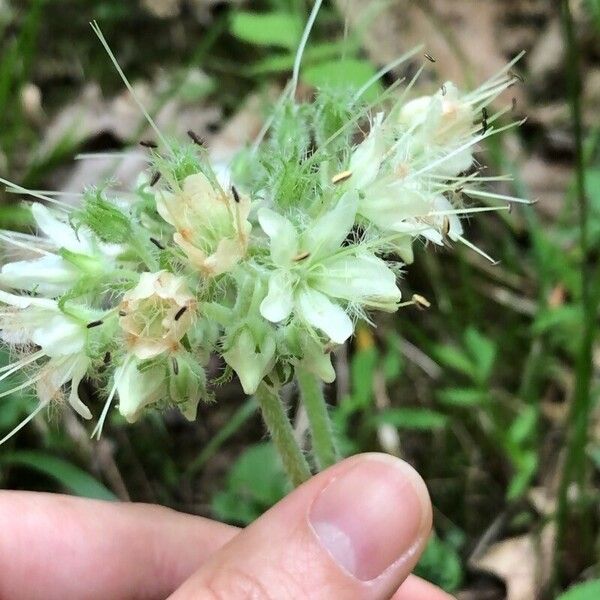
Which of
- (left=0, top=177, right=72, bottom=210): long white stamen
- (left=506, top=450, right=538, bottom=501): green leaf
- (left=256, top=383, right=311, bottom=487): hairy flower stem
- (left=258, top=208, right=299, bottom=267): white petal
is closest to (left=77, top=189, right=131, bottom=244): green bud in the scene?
(left=0, top=177, right=72, bottom=210): long white stamen

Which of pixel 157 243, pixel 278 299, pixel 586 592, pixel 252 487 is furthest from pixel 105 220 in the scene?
pixel 252 487

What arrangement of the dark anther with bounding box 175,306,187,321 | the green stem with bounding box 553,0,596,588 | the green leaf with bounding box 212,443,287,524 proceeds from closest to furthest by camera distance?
the dark anther with bounding box 175,306,187,321
the green stem with bounding box 553,0,596,588
the green leaf with bounding box 212,443,287,524

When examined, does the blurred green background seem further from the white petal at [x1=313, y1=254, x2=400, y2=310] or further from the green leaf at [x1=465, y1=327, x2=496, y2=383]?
the white petal at [x1=313, y1=254, x2=400, y2=310]

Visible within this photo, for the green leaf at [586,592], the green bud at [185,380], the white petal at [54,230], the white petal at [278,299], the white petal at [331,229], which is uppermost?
the white petal at [54,230]

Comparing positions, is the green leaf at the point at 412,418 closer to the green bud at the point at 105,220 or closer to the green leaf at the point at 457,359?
the green leaf at the point at 457,359

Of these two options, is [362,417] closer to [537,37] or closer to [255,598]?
[255,598]

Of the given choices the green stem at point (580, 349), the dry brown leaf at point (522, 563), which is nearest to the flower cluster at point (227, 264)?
the green stem at point (580, 349)
